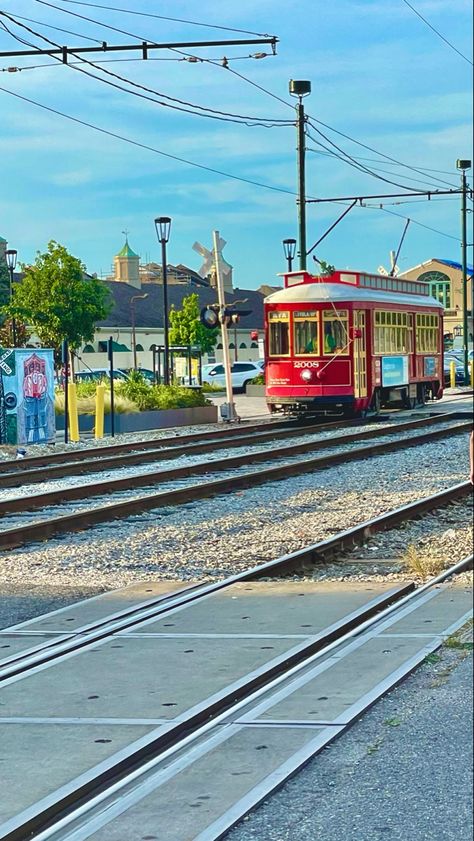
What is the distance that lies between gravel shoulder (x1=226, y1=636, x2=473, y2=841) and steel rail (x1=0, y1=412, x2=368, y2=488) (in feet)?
33.3

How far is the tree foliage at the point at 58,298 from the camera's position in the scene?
4419cm

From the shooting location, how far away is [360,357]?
86.6 ft

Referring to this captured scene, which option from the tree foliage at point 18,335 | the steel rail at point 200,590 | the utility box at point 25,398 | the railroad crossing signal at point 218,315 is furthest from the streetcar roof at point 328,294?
the tree foliage at point 18,335

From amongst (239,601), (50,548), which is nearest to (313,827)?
(239,601)

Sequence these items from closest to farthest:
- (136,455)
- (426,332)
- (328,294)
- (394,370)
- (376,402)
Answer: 1. (136,455)
2. (328,294)
3. (376,402)
4. (394,370)
5. (426,332)

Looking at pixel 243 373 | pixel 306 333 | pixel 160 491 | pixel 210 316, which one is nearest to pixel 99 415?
pixel 210 316

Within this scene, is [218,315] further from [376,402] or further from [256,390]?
[256,390]

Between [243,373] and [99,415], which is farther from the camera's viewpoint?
[243,373]

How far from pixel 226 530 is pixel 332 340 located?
582 inches

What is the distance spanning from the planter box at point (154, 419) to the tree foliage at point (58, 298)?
46.0 ft

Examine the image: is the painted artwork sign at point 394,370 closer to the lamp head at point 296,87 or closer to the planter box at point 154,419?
the planter box at point 154,419

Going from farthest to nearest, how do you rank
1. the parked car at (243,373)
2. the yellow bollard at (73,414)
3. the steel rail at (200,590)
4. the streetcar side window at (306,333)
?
the parked car at (243,373)
the streetcar side window at (306,333)
the yellow bollard at (73,414)
the steel rail at (200,590)

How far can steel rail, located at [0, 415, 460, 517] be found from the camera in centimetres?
1409

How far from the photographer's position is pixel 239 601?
785 cm
